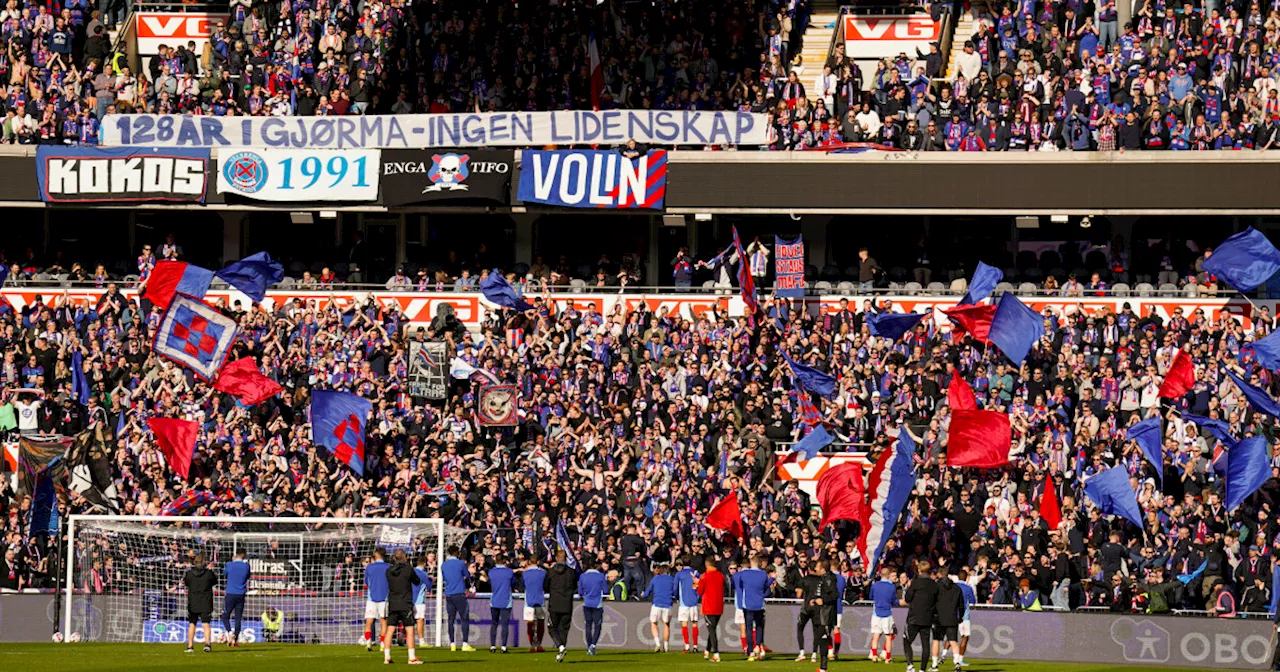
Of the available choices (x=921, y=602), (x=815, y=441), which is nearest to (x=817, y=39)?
(x=815, y=441)

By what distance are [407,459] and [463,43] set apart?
12366 millimetres

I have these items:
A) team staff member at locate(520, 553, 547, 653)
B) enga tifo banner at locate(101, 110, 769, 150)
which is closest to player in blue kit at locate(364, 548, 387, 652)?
team staff member at locate(520, 553, 547, 653)

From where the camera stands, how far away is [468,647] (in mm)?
32594

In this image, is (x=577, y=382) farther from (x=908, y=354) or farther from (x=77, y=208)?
(x=77, y=208)

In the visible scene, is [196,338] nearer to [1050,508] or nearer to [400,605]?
[400,605]

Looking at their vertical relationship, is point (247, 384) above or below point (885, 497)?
above

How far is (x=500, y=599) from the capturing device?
31938mm

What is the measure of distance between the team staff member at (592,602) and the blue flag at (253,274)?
36.9 ft

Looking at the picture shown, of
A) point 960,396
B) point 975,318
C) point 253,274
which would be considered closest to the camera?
point 960,396

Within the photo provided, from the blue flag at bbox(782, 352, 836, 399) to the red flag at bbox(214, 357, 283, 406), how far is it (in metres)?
9.28

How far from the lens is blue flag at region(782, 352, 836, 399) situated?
124 feet

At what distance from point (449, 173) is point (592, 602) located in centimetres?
1441

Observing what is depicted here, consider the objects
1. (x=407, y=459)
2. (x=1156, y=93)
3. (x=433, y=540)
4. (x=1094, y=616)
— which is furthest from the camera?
(x=1156, y=93)

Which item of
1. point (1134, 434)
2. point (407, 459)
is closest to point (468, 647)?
point (407, 459)
